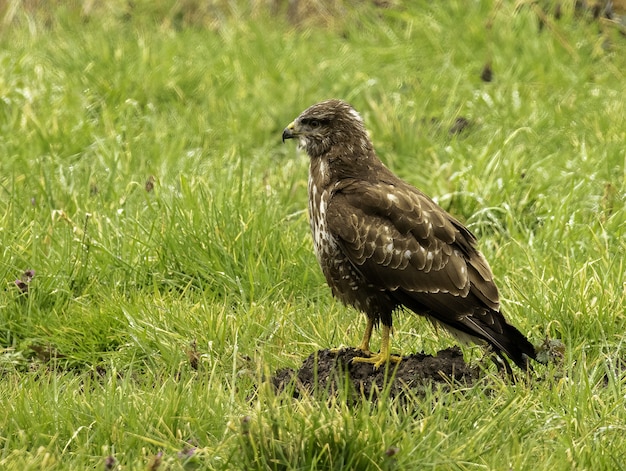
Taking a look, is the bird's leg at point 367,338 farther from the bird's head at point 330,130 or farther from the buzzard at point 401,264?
the bird's head at point 330,130

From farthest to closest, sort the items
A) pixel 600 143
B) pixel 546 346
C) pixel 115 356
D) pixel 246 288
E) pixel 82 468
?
pixel 600 143 → pixel 246 288 → pixel 115 356 → pixel 546 346 → pixel 82 468

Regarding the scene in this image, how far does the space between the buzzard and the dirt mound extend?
→ 9 cm

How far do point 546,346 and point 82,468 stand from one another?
214 cm

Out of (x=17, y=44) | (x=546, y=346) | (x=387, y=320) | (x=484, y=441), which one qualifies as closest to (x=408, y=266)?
(x=387, y=320)

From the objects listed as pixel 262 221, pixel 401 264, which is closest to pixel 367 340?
pixel 401 264

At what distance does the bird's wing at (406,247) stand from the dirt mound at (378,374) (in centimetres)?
28

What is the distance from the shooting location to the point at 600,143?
7793mm

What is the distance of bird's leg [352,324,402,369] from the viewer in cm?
489

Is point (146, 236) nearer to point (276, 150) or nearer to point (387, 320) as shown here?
point (387, 320)

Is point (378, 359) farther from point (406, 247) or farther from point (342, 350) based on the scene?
point (406, 247)

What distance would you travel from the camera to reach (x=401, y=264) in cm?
495

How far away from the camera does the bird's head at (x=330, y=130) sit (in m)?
5.35

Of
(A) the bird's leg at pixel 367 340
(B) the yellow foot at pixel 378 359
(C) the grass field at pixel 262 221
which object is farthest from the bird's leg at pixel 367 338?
(C) the grass field at pixel 262 221

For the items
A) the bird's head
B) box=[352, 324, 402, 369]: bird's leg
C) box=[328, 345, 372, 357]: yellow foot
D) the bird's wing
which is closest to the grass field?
box=[328, 345, 372, 357]: yellow foot
